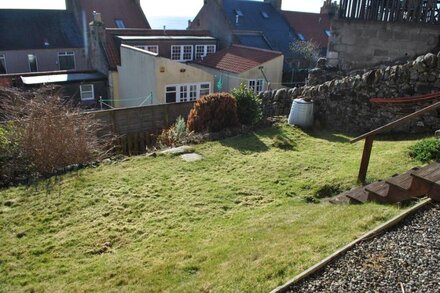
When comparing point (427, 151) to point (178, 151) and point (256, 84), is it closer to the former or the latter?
point (178, 151)

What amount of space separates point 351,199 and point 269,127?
21.0 feet

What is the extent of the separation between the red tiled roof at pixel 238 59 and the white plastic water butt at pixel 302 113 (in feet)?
40.6

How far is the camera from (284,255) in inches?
172

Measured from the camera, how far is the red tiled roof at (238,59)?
2412 cm

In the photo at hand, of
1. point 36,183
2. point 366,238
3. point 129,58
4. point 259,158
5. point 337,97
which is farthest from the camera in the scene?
point 129,58

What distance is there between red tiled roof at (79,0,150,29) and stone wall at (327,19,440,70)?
2476cm

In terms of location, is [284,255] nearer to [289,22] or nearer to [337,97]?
[337,97]

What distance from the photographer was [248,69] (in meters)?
23.6

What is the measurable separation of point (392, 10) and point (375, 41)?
1023 millimetres

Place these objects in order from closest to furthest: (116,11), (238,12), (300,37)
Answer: (238,12) → (116,11) → (300,37)

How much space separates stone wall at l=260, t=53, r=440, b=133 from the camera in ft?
30.5

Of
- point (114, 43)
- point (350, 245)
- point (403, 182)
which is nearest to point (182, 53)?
point (114, 43)

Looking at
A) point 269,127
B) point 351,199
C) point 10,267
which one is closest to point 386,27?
point 269,127

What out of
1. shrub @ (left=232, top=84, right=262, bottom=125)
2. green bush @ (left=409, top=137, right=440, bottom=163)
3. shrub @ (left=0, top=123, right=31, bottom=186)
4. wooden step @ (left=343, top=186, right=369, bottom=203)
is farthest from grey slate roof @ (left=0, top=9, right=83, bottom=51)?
wooden step @ (left=343, top=186, right=369, bottom=203)
